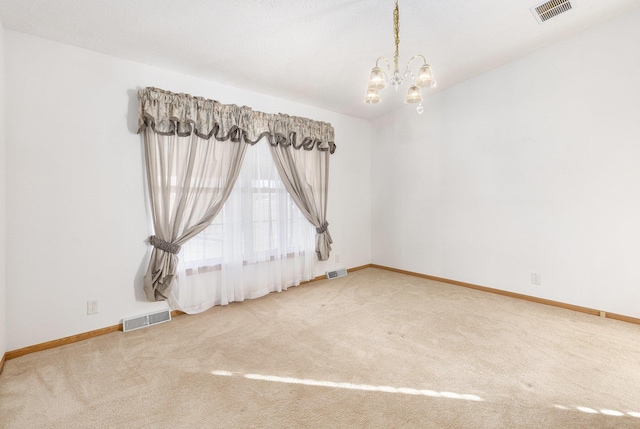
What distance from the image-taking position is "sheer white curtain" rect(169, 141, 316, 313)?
3.21 meters

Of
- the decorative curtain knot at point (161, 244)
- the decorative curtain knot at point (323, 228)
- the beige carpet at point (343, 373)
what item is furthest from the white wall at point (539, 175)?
the decorative curtain knot at point (161, 244)

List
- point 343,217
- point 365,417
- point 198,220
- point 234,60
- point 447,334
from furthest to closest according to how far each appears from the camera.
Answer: point 343,217 < point 198,220 < point 234,60 < point 447,334 < point 365,417

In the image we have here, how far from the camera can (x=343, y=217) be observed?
15.9 feet

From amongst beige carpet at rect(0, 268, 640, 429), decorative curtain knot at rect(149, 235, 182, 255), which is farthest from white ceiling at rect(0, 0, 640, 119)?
beige carpet at rect(0, 268, 640, 429)

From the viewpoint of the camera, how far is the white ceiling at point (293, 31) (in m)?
2.22

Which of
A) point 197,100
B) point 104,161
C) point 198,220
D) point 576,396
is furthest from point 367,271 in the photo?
point 104,161

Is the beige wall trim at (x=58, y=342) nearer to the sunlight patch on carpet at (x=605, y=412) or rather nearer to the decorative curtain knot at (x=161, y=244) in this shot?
the decorative curtain knot at (x=161, y=244)

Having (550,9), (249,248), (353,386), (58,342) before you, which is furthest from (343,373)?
(550,9)

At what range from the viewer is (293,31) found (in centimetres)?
255

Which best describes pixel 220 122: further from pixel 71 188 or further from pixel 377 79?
pixel 377 79

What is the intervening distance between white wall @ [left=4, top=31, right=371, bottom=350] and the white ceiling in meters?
0.25

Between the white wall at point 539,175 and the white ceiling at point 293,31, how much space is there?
42cm

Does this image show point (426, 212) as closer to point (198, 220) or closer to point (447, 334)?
point (447, 334)

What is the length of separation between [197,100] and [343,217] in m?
2.78
